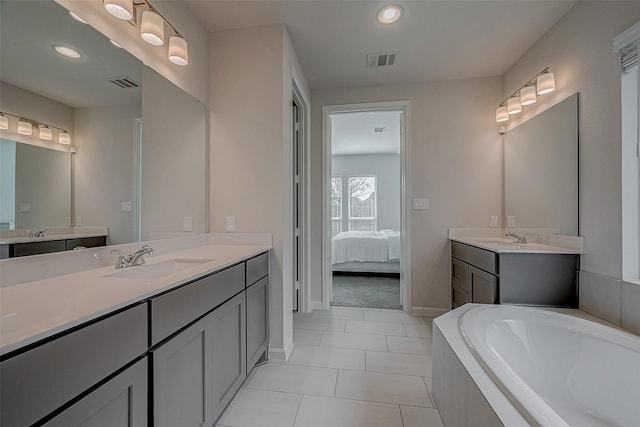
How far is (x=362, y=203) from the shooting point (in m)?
7.38

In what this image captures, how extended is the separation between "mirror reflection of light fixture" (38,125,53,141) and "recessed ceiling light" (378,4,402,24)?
209cm

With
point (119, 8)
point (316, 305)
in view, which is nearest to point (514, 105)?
point (316, 305)

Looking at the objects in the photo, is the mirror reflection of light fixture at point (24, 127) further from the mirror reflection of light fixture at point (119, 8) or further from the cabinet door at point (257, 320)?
the cabinet door at point (257, 320)

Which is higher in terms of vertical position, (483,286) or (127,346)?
(127,346)

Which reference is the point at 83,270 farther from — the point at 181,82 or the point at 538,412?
the point at 538,412

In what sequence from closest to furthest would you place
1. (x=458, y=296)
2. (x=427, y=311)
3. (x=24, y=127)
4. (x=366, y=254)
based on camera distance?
(x=24, y=127)
(x=458, y=296)
(x=427, y=311)
(x=366, y=254)

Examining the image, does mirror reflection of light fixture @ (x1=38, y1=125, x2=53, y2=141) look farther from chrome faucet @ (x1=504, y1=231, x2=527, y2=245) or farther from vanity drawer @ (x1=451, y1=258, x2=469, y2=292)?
chrome faucet @ (x1=504, y1=231, x2=527, y2=245)

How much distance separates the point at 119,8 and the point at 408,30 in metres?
1.94

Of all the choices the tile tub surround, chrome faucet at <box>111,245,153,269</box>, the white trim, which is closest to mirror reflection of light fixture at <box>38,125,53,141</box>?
chrome faucet at <box>111,245,153,269</box>

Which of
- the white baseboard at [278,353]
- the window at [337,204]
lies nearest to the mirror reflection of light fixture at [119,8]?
the white baseboard at [278,353]

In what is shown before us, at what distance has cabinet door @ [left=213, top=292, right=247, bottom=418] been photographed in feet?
4.32

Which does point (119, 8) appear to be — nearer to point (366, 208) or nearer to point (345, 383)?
point (345, 383)

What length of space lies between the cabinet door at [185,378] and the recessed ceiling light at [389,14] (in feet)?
7.44

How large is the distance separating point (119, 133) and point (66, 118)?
269 mm
